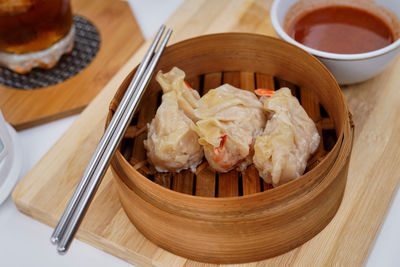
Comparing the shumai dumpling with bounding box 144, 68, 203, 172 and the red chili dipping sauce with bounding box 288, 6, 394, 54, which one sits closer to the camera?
the shumai dumpling with bounding box 144, 68, 203, 172

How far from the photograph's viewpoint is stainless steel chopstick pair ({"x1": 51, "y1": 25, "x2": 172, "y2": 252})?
944 millimetres

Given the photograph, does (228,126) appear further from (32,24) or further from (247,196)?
(32,24)

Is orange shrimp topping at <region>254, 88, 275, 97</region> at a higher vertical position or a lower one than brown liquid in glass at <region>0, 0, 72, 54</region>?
lower

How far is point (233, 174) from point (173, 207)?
263mm

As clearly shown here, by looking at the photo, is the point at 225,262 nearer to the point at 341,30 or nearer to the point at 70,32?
the point at 341,30

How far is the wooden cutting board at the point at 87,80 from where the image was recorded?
169cm

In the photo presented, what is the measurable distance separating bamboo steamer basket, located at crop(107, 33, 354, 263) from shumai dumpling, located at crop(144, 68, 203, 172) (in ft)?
0.14

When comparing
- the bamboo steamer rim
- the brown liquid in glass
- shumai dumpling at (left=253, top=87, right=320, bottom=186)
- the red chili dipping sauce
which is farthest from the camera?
the brown liquid in glass

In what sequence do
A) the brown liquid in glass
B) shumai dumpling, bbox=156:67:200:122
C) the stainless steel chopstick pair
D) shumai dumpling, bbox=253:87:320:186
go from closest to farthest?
the stainless steel chopstick pair
shumai dumpling, bbox=253:87:320:186
shumai dumpling, bbox=156:67:200:122
the brown liquid in glass

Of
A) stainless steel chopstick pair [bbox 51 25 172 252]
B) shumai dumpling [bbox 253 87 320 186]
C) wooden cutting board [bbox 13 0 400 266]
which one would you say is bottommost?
wooden cutting board [bbox 13 0 400 266]

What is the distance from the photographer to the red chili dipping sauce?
1.53m

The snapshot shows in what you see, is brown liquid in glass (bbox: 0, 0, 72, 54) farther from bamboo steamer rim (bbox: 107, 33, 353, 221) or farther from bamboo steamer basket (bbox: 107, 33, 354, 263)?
bamboo steamer rim (bbox: 107, 33, 353, 221)

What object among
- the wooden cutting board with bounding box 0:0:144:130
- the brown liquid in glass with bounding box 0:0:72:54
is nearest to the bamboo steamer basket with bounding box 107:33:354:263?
the wooden cutting board with bounding box 0:0:144:130

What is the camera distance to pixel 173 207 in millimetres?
1106
